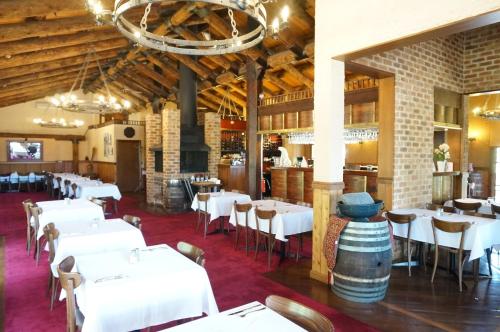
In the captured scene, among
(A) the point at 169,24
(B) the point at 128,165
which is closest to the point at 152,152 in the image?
(A) the point at 169,24

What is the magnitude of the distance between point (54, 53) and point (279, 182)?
6369mm

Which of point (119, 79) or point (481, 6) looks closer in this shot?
point (481, 6)

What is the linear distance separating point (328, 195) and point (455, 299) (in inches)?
67.6

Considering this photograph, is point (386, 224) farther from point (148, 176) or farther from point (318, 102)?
point (148, 176)

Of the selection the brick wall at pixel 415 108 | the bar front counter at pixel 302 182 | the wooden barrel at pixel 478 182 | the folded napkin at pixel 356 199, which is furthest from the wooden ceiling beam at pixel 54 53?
the wooden barrel at pixel 478 182

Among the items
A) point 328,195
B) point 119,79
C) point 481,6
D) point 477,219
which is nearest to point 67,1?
point 328,195

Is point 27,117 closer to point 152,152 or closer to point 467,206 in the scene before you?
point 152,152

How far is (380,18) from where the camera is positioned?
3438 millimetres

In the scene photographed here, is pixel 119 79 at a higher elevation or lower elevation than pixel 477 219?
higher

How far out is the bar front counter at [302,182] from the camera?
23.8 feet

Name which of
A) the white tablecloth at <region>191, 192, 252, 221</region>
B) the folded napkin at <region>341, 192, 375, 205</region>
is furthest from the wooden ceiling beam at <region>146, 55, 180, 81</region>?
the folded napkin at <region>341, 192, 375, 205</region>

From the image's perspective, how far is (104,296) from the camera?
2105mm

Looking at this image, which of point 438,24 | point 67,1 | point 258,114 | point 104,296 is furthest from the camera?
point 258,114

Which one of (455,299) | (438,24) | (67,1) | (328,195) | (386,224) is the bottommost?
(455,299)
